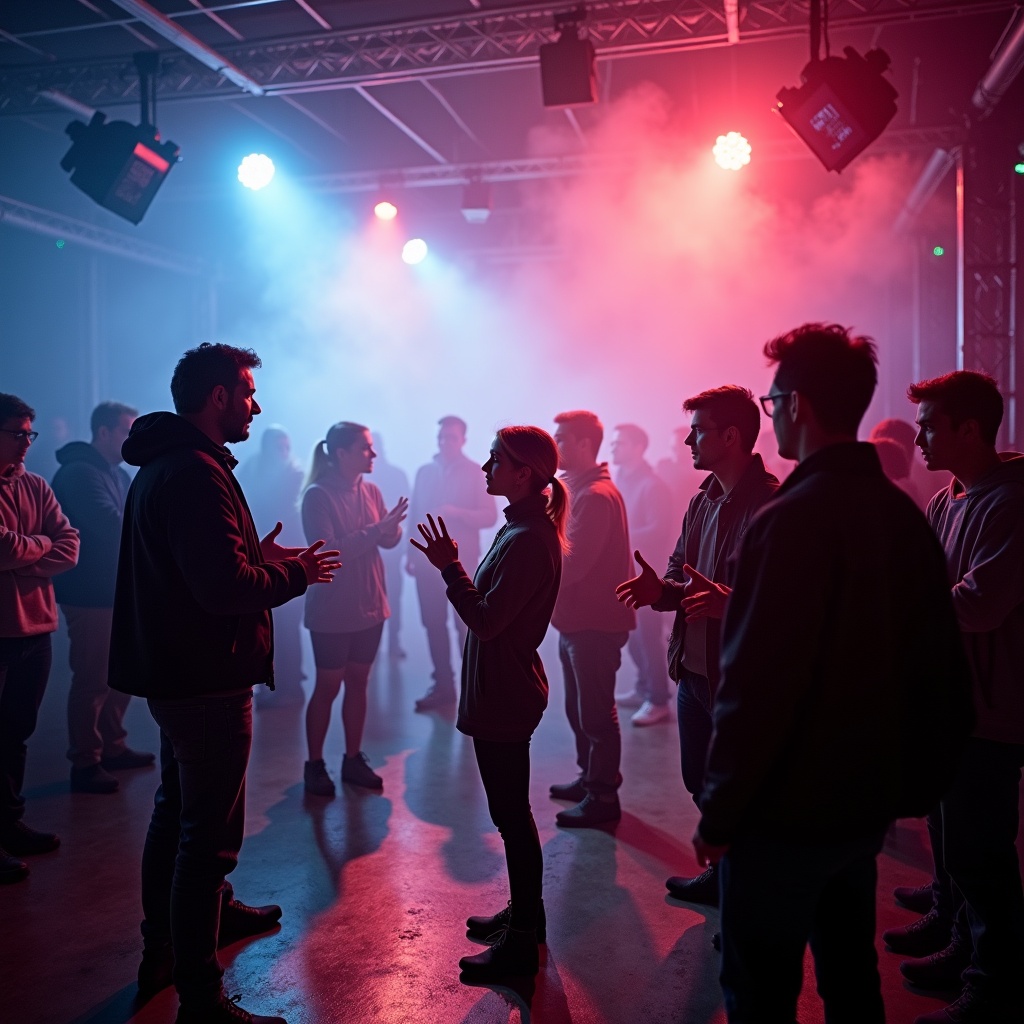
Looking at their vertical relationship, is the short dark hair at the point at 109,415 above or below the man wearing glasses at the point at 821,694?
above

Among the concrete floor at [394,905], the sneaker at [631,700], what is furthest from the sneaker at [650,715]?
the concrete floor at [394,905]

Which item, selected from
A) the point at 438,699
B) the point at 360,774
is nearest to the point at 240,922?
the point at 360,774

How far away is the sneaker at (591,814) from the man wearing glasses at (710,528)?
1.09 m

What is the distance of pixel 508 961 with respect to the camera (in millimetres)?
3006

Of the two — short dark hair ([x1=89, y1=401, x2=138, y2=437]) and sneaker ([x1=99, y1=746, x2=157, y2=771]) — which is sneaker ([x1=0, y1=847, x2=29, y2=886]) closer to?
sneaker ([x1=99, y1=746, x2=157, y2=771])

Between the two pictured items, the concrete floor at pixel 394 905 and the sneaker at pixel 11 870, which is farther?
the sneaker at pixel 11 870

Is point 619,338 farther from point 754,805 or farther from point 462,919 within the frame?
point 754,805

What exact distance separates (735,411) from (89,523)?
3.85 metres

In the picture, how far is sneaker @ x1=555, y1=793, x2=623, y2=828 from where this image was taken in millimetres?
4414

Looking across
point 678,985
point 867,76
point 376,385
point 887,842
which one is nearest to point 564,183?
point 376,385

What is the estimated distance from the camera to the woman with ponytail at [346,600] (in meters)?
4.86

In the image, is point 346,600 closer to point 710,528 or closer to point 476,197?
point 710,528

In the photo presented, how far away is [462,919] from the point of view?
A: 3.44 meters

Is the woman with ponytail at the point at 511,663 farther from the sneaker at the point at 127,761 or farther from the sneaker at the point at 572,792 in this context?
the sneaker at the point at 127,761
